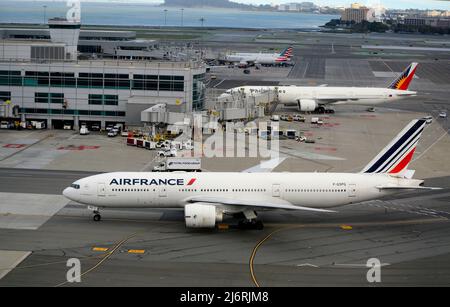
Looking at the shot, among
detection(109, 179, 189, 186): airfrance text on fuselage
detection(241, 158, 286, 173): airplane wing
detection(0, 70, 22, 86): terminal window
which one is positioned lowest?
detection(241, 158, 286, 173): airplane wing

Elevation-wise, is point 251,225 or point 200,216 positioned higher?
point 200,216

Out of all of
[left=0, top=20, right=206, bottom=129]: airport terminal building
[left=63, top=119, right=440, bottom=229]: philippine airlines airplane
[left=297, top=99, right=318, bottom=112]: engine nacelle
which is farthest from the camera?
[left=297, top=99, right=318, bottom=112]: engine nacelle

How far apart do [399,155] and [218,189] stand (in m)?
13.5

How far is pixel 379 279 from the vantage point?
35719 millimetres

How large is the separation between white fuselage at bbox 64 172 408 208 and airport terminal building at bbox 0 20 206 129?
3858 centimetres

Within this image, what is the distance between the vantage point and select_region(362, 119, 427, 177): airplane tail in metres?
46.6

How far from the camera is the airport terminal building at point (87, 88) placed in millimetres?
84062

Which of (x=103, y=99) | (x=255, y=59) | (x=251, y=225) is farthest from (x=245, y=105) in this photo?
(x=255, y=59)

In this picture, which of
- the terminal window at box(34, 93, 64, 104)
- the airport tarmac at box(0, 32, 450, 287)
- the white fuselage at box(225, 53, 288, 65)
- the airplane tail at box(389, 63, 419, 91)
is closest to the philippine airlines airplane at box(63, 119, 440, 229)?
the airport tarmac at box(0, 32, 450, 287)

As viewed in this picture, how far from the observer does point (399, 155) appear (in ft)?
153

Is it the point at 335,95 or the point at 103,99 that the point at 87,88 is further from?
the point at 335,95

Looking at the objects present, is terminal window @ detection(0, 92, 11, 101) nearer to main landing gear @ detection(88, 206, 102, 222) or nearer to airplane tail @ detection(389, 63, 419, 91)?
main landing gear @ detection(88, 206, 102, 222)

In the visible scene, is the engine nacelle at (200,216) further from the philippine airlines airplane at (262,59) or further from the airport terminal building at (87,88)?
the philippine airlines airplane at (262,59)
